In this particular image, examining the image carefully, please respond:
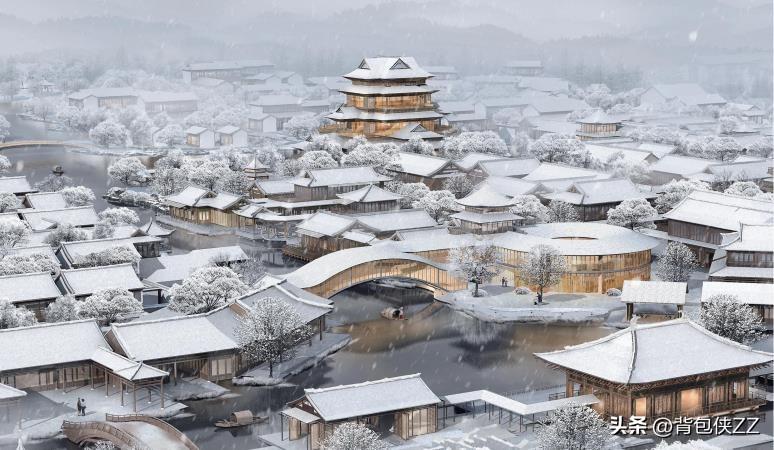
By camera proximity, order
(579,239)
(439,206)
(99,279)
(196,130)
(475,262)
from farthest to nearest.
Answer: (196,130)
(439,206)
(579,239)
(475,262)
(99,279)

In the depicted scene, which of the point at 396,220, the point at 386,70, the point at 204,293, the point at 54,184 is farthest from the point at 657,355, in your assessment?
the point at 386,70

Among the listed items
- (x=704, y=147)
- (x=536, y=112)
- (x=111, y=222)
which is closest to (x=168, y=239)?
(x=111, y=222)

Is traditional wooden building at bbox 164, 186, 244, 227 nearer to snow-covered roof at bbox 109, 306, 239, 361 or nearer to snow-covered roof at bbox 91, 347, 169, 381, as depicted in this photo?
snow-covered roof at bbox 109, 306, 239, 361

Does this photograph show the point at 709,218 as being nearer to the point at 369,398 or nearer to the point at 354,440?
the point at 369,398

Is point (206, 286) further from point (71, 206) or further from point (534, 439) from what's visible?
point (71, 206)

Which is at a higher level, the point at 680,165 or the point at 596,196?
the point at 680,165

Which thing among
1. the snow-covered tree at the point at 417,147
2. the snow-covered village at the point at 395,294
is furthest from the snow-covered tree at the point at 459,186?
the snow-covered tree at the point at 417,147

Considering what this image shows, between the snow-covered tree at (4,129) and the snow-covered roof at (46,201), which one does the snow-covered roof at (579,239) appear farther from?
the snow-covered tree at (4,129)
